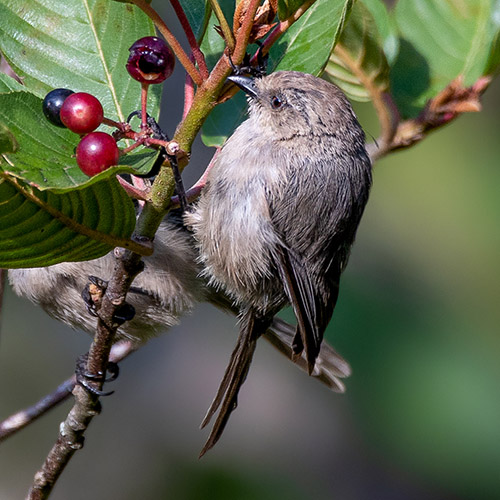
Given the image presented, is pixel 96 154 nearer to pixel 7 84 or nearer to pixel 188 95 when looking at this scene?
pixel 188 95

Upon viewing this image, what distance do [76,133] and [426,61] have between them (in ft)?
3.84

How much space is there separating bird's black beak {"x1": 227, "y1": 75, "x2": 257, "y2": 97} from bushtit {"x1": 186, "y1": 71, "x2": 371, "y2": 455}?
0.44 ft

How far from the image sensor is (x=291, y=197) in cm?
219

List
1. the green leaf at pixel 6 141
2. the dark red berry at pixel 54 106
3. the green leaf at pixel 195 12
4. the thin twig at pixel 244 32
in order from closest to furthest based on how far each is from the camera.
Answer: the green leaf at pixel 6 141, the thin twig at pixel 244 32, the dark red berry at pixel 54 106, the green leaf at pixel 195 12

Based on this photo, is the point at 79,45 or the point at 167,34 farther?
the point at 79,45

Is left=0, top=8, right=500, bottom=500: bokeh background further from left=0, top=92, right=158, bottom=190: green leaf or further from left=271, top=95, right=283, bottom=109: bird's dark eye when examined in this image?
left=0, top=92, right=158, bottom=190: green leaf

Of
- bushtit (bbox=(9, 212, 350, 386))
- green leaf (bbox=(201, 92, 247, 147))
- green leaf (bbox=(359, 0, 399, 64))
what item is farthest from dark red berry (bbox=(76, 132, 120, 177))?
bushtit (bbox=(9, 212, 350, 386))

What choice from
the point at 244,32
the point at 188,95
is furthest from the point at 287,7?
the point at 188,95

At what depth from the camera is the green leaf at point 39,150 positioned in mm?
1327

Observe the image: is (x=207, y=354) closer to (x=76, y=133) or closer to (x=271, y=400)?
(x=271, y=400)

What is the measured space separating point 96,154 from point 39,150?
145 mm

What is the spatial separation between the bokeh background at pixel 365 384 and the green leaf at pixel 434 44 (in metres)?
0.73

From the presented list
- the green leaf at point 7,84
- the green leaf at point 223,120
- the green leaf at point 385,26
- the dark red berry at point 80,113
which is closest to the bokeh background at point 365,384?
the green leaf at point 223,120

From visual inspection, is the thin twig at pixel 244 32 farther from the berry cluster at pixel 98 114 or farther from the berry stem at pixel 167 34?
the berry cluster at pixel 98 114
